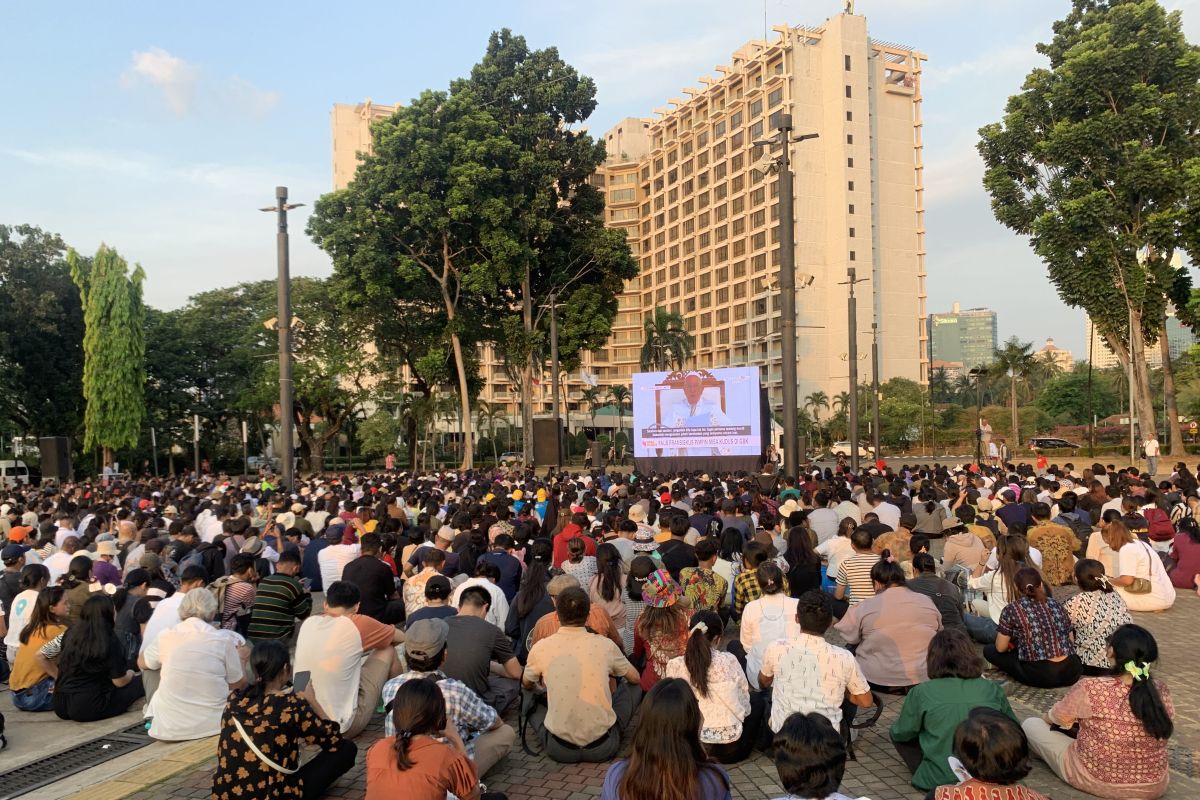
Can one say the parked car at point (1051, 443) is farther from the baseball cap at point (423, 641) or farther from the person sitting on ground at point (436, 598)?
the baseball cap at point (423, 641)

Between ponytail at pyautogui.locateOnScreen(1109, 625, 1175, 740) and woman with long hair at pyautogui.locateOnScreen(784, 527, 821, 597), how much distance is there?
416 cm

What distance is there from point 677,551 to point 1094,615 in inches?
147

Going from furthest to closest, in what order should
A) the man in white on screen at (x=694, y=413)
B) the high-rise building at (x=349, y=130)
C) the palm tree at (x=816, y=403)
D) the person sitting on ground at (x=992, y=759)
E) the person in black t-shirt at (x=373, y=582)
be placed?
1. the high-rise building at (x=349, y=130)
2. the palm tree at (x=816, y=403)
3. the man in white on screen at (x=694, y=413)
4. the person in black t-shirt at (x=373, y=582)
5. the person sitting on ground at (x=992, y=759)

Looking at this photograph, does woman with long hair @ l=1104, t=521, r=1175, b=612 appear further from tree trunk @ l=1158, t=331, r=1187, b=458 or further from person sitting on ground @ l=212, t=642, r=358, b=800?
tree trunk @ l=1158, t=331, r=1187, b=458

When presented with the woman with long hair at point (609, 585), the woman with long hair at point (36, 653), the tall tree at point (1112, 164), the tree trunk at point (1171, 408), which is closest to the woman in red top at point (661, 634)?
the woman with long hair at point (609, 585)

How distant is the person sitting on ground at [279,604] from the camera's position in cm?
757

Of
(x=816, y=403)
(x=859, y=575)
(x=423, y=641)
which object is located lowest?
(x=859, y=575)

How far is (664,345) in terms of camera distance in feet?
249

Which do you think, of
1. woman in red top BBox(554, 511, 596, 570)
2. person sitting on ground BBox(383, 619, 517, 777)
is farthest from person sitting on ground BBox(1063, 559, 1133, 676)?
woman in red top BBox(554, 511, 596, 570)

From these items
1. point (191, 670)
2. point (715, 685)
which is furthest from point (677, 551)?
point (191, 670)

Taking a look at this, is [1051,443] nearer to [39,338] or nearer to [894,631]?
[894,631]

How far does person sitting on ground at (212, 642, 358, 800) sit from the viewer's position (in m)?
4.32

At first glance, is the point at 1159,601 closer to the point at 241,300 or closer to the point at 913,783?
the point at 913,783

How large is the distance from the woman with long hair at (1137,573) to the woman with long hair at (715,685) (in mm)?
5955
